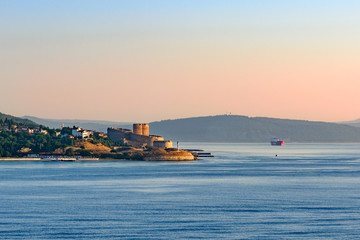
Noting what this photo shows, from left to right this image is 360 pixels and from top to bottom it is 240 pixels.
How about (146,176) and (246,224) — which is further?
(146,176)

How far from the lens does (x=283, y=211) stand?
242 feet

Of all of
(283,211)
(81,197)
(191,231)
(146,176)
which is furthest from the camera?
(146,176)

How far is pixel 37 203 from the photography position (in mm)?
80438

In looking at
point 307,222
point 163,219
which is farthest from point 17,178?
point 307,222

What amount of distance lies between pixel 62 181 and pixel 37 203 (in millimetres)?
34034

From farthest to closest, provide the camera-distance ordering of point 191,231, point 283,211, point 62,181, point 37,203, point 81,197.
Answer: point 62,181 < point 81,197 < point 37,203 < point 283,211 < point 191,231

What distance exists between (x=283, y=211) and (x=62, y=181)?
48693 millimetres

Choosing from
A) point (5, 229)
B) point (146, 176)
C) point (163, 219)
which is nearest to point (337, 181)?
point (146, 176)

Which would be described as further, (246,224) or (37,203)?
(37,203)

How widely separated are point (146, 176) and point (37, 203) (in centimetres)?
4893

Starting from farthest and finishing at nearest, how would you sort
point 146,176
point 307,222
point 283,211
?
1. point 146,176
2. point 283,211
3. point 307,222

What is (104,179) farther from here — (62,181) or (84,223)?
(84,223)

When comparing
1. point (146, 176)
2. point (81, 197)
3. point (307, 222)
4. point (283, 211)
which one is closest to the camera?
point (307, 222)

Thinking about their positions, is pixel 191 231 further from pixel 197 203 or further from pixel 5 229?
pixel 197 203
